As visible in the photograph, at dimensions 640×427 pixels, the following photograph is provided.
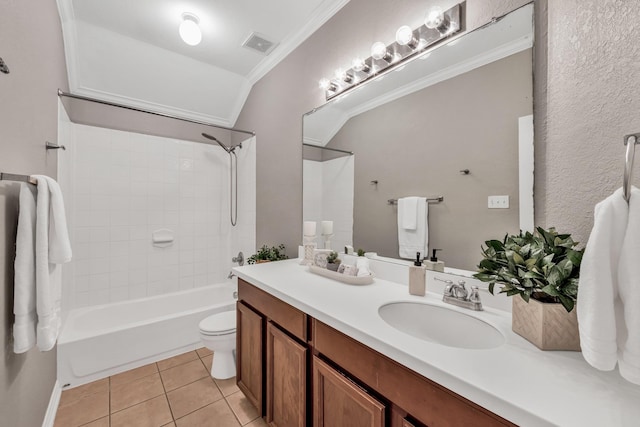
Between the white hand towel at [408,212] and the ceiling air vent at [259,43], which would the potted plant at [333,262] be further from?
the ceiling air vent at [259,43]

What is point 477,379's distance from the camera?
62 cm

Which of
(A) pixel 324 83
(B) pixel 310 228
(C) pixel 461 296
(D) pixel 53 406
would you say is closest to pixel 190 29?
(A) pixel 324 83

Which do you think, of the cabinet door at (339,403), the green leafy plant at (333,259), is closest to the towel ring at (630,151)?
the cabinet door at (339,403)

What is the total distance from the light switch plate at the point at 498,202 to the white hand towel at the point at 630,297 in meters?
0.48

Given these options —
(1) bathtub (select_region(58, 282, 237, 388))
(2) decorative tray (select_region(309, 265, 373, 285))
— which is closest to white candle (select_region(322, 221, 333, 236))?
(2) decorative tray (select_region(309, 265, 373, 285))

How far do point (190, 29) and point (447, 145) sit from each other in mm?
1975

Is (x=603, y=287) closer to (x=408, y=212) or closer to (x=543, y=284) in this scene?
(x=543, y=284)

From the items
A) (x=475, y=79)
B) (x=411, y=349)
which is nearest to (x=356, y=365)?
(x=411, y=349)

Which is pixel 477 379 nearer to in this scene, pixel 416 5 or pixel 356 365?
pixel 356 365

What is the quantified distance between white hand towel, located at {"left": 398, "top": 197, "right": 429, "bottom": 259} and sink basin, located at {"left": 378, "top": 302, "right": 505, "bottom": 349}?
0.33 m

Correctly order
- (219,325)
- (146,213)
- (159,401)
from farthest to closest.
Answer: (146,213), (219,325), (159,401)

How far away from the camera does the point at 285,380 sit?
1.29 metres

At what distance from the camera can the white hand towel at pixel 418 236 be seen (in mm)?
1370

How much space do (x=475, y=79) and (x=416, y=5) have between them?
21.5 inches
